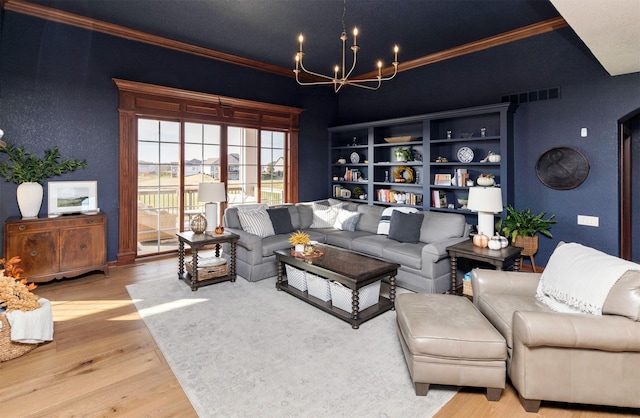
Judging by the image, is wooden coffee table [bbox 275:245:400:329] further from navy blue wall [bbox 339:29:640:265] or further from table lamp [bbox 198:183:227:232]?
navy blue wall [bbox 339:29:640:265]

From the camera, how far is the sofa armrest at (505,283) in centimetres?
277

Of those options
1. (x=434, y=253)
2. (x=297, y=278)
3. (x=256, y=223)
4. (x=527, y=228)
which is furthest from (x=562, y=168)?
(x=256, y=223)

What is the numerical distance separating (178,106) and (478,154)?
15.6ft

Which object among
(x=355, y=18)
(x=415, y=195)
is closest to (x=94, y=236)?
(x=355, y=18)

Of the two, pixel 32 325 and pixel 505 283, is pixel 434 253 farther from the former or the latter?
pixel 32 325

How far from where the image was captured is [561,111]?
454 centimetres

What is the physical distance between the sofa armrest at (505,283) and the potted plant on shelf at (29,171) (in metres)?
4.89

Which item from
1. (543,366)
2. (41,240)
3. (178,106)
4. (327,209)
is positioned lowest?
(543,366)

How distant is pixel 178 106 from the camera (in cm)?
556

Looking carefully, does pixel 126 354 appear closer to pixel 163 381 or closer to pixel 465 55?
pixel 163 381

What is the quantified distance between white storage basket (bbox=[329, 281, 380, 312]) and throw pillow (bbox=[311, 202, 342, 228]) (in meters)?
2.27

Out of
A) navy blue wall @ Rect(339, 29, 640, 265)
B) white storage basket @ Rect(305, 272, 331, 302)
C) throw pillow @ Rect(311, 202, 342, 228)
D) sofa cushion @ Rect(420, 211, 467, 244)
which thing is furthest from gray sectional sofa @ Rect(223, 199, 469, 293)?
navy blue wall @ Rect(339, 29, 640, 265)

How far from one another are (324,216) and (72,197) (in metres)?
3.57

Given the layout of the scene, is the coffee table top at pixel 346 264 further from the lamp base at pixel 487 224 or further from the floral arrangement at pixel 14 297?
the floral arrangement at pixel 14 297
